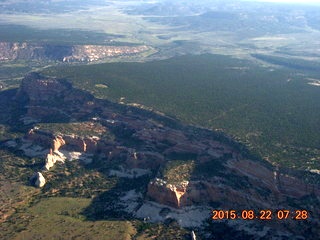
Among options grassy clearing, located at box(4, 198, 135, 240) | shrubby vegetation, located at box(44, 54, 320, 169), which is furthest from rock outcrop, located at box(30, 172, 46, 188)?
shrubby vegetation, located at box(44, 54, 320, 169)

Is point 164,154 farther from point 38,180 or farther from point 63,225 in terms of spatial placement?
point 63,225

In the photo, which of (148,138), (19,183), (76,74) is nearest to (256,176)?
(148,138)

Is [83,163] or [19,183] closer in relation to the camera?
[19,183]

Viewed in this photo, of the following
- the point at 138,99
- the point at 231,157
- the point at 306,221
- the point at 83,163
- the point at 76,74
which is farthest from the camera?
the point at 76,74

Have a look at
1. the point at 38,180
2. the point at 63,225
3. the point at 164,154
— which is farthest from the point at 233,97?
the point at 63,225

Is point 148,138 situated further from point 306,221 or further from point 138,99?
point 306,221

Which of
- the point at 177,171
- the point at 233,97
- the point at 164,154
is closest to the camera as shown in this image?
the point at 177,171

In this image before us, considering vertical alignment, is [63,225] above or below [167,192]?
below

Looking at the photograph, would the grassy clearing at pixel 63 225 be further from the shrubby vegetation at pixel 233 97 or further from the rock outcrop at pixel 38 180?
the shrubby vegetation at pixel 233 97

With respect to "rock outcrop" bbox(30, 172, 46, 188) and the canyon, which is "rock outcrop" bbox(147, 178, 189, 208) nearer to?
the canyon
